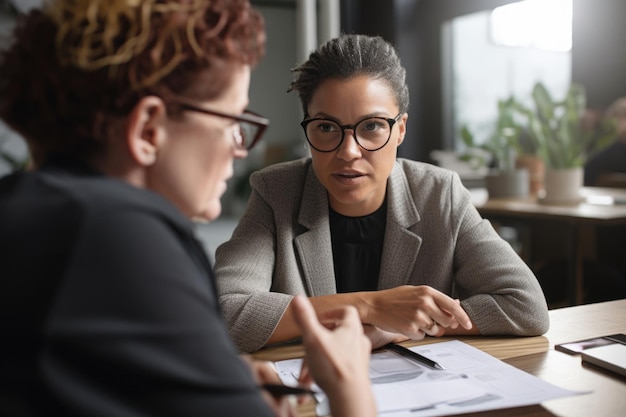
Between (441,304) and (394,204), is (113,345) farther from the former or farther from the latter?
(394,204)

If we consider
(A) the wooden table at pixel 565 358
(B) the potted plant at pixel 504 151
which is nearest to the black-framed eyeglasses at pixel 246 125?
(A) the wooden table at pixel 565 358

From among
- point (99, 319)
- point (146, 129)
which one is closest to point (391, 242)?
point (146, 129)

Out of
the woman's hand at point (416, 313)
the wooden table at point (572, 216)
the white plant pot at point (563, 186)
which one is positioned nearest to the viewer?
the woman's hand at point (416, 313)

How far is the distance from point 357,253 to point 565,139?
187 centimetres

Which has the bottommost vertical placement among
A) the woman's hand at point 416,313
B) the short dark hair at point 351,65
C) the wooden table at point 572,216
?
the wooden table at point 572,216

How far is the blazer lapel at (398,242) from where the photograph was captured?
1576 mm

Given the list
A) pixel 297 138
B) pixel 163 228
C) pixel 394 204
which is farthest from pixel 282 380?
pixel 297 138

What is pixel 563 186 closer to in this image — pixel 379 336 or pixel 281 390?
pixel 379 336

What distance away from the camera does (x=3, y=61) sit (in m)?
0.68

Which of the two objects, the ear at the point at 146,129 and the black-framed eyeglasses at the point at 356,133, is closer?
the ear at the point at 146,129

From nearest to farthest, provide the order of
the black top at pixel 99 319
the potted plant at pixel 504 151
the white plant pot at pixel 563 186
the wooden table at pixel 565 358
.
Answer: the black top at pixel 99 319 → the wooden table at pixel 565 358 → the white plant pot at pixel 563 186 → the potted plant at pixel 504 151

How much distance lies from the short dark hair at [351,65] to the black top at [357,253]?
0.31 m

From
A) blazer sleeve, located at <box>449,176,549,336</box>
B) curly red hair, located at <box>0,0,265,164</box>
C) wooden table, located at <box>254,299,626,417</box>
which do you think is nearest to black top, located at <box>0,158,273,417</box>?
curly red hair, located at <box>0,0,265,164</box>

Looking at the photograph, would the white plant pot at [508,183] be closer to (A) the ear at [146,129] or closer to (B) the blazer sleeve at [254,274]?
(B) the blazer sleeve at [254,274]
